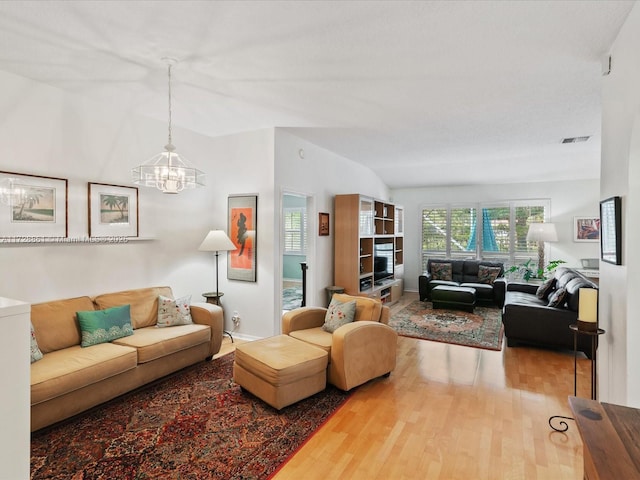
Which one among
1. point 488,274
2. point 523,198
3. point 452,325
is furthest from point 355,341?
point 523,198

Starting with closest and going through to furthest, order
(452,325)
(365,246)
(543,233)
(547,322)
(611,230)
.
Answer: (611,230) < (547,322) < (452,325) < (365,246) < (543,233)

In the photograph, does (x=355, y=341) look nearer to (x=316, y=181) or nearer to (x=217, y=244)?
(x=217, y=244)

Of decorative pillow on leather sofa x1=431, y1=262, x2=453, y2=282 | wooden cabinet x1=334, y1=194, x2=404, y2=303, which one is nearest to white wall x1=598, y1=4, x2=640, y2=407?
wooden cabinet x1=334, y1=194, x2=404, y2=303

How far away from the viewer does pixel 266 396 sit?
2.86 metres

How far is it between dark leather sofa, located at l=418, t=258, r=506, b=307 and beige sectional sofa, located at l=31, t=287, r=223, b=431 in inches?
185

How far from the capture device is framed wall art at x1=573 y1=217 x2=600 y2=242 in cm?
690

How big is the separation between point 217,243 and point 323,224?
1.74 meters

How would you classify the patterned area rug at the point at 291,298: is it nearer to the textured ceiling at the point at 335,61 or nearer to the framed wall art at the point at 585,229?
the textured ceiling at the point at 335,61

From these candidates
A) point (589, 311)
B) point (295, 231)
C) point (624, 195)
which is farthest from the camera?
point (295, 231)

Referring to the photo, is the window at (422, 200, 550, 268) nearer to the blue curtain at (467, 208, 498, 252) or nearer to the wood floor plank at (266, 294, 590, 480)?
the blue curtain at (467, 208, 498, 252)

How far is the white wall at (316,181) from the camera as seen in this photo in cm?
462

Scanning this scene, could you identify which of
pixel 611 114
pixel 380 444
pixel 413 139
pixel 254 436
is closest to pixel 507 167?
pixel 413 139

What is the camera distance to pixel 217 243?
436cm

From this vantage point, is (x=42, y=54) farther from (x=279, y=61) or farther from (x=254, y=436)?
(x=254, y=436)
